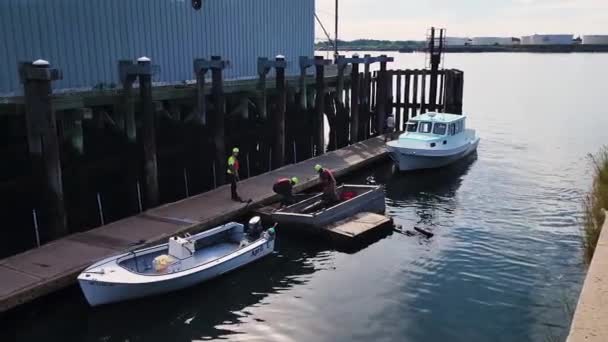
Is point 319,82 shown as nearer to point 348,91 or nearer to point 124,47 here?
point 348,91

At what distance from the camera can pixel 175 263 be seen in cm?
1268

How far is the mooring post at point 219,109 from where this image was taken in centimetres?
1788

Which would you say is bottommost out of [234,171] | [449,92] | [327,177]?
[327,177]

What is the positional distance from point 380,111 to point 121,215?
1791 centimetres

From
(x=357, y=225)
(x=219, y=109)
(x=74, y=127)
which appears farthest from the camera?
(x=219, y=109)

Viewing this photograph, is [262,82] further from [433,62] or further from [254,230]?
[433,62]

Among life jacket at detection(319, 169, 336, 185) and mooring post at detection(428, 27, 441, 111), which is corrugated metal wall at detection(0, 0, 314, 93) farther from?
mooring post at detection(428, 27, 441, 111)

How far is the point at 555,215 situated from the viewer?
1872 centimetres

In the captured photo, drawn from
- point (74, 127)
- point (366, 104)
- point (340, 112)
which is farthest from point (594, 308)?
point (366, 104)

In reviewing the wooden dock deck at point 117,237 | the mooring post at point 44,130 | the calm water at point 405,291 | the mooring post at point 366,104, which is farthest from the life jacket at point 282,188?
the mooring post at point 366,104

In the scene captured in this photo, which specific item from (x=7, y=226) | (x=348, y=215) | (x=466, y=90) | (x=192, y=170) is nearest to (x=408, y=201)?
(x=348, y=215)

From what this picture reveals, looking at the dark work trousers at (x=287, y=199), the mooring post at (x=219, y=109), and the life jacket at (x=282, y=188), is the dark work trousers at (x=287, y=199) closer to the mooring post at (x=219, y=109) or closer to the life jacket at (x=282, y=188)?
the life jacket at (x=282, y=188)

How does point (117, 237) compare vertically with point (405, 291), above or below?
above

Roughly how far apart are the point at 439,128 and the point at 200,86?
12.2m
